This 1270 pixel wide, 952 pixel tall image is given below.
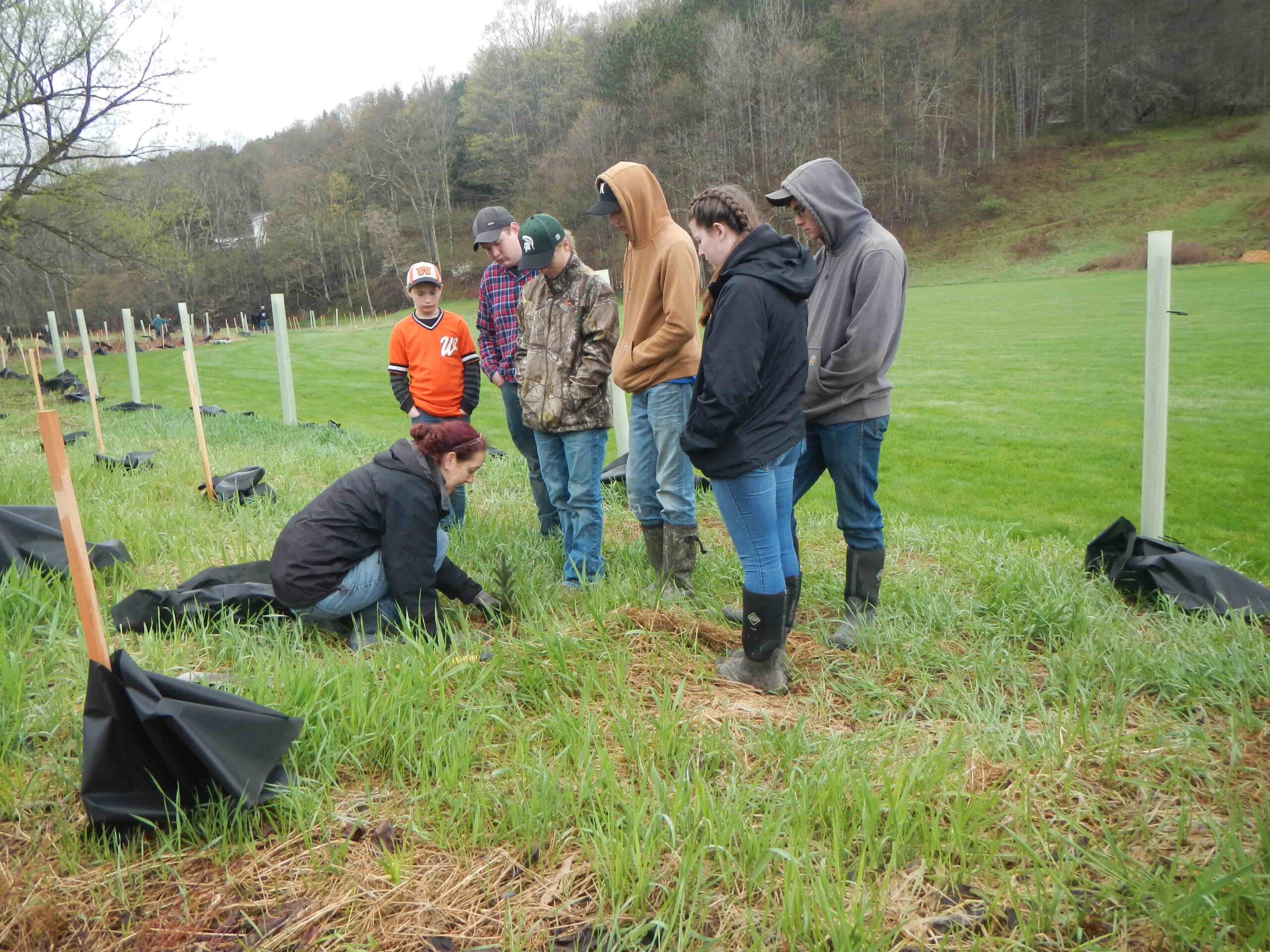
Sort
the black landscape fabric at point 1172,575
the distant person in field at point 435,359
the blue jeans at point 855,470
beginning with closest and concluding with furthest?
the blue jeans at point 855,470 < the black landscape fabric at point 1172,575 < the distant person in field at point 435,359

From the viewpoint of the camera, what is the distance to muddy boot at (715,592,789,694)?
10.6 feet

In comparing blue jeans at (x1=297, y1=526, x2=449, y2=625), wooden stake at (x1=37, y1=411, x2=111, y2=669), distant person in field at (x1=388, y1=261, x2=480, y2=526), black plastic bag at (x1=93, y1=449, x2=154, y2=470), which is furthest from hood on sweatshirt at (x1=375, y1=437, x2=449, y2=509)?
black plastic bag at (x1=93, y1=449, x2=154, y2=470)

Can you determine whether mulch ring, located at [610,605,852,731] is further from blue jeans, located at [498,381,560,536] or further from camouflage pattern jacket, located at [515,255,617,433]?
blue jeans, located at [498,381,560,536]

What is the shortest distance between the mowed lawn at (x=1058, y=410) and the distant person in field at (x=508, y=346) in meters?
2.22

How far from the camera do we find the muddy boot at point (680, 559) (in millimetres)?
4238

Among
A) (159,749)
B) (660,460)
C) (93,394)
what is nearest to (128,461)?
(93,394)

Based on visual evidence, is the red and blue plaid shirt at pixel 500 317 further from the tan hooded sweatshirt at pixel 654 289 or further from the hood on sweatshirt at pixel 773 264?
the hood on sweatshirt at pixel 773 264

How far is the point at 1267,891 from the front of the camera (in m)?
1.98

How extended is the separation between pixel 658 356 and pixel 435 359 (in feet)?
7.55

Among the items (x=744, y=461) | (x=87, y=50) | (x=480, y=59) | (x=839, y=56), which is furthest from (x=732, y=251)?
(x=480, y=59)

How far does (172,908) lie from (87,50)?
29214 millimetres

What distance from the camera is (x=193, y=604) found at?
3865mm

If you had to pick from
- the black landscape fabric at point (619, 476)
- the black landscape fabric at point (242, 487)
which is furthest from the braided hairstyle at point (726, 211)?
the black landscape fabric at point (242, 487)

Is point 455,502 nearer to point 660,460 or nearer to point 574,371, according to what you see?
point 574,371
